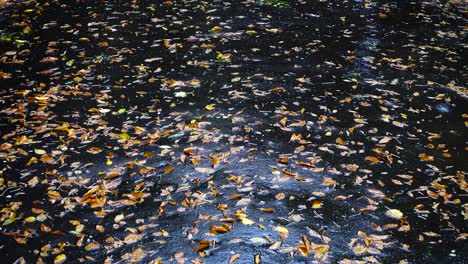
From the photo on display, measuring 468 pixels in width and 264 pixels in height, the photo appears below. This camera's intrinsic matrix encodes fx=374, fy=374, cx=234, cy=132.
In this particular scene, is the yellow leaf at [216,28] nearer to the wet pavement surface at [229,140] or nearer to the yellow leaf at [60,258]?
the wet pavement surface at [229,140]

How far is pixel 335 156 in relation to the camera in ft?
14.6

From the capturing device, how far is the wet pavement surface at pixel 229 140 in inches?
135

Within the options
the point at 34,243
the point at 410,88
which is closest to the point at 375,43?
the point at 410,88

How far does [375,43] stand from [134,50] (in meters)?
4.56

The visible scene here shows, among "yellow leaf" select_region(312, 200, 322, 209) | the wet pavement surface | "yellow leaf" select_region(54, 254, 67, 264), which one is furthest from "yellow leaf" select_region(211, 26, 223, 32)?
"yellow leaf" select_region(54, 254, 67, 264)

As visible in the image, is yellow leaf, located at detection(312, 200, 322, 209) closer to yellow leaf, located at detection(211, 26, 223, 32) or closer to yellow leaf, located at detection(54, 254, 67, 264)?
A: yellow leaf, located at detection(54, 254, 67, 264)

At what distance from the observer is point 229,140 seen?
4.64m

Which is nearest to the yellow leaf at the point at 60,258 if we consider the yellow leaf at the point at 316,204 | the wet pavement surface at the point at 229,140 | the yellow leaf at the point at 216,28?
the wet pavement surface at the point at 229,140

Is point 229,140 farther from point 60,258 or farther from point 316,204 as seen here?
point 60,258

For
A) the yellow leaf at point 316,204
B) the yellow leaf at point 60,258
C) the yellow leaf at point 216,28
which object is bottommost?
the yellow leaf at point 316,204

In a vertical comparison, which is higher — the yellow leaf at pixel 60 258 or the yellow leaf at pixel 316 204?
the yellow leaf at pixel 60 258

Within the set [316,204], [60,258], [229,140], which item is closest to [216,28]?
[229,140]

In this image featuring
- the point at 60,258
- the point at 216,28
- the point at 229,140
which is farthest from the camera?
the point at 216,28

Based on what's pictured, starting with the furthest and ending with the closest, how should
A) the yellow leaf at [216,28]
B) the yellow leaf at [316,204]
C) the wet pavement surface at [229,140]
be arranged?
1. the yellow leaf at [216,28]
2. the yellow leaf at [316,204]
3. the wet pavement surface at [229,140]
